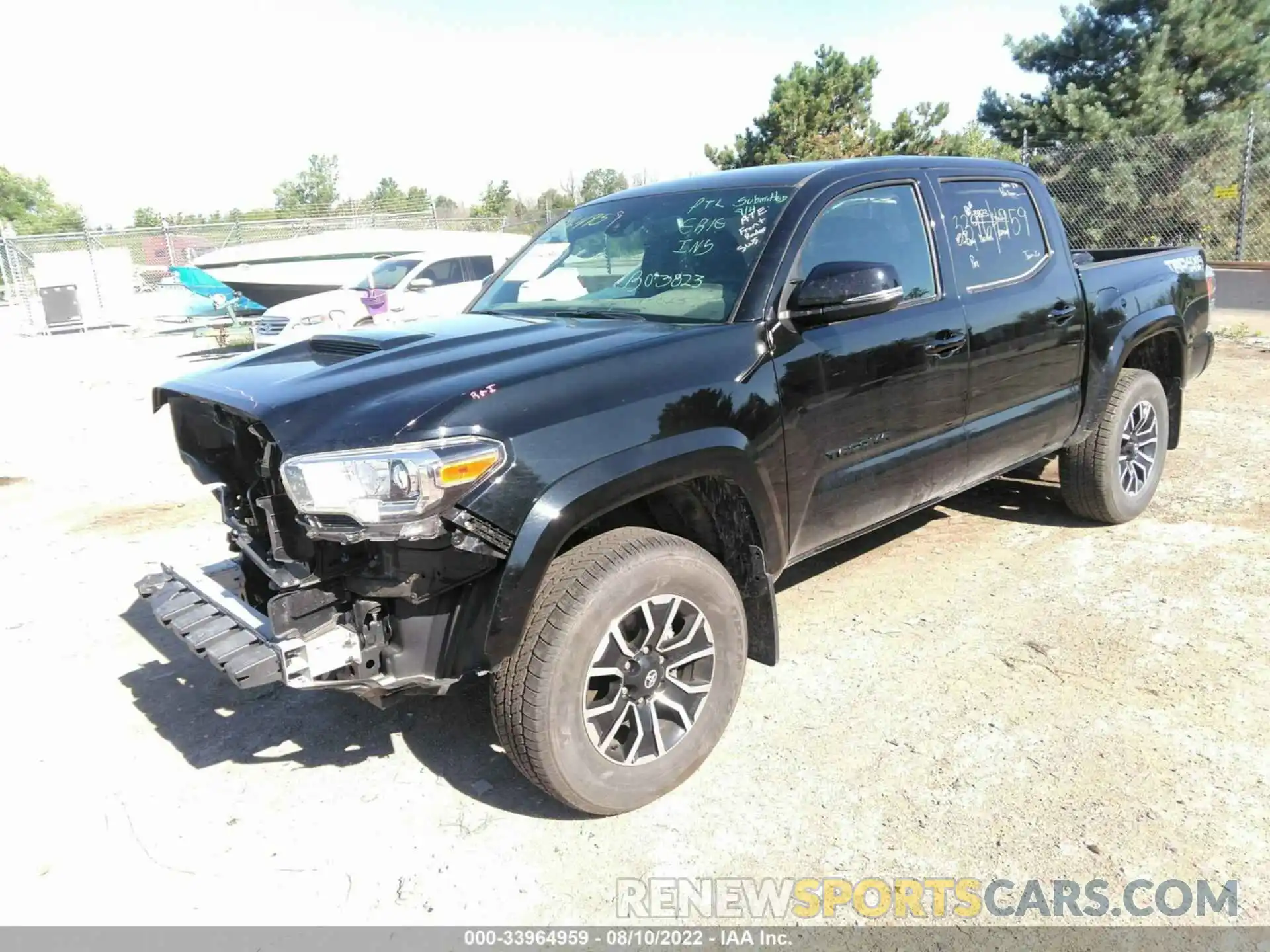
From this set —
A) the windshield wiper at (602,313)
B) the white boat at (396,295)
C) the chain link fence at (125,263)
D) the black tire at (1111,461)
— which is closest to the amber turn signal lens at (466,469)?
the windshield wiper at (602,313)

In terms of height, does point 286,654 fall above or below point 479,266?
below

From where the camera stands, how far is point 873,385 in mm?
3430

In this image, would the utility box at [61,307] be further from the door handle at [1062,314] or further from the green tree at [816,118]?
the door handle at [1062,314]

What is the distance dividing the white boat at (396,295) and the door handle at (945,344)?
9.47 meters

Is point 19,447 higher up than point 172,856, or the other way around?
point 19,447

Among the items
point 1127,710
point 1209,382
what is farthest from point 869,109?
point 1127,710

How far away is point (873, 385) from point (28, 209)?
7624cm

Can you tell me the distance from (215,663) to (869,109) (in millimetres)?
27659

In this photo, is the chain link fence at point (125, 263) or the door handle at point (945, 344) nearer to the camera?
the door handle at point (945, 344)

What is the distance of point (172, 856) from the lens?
9.16 ft

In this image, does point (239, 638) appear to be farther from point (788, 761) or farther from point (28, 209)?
point (28, 209)

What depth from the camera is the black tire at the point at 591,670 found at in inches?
101

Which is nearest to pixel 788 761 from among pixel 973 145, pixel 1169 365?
pixel 1169 365

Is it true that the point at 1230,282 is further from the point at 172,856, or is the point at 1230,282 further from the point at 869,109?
the point at 869,109
